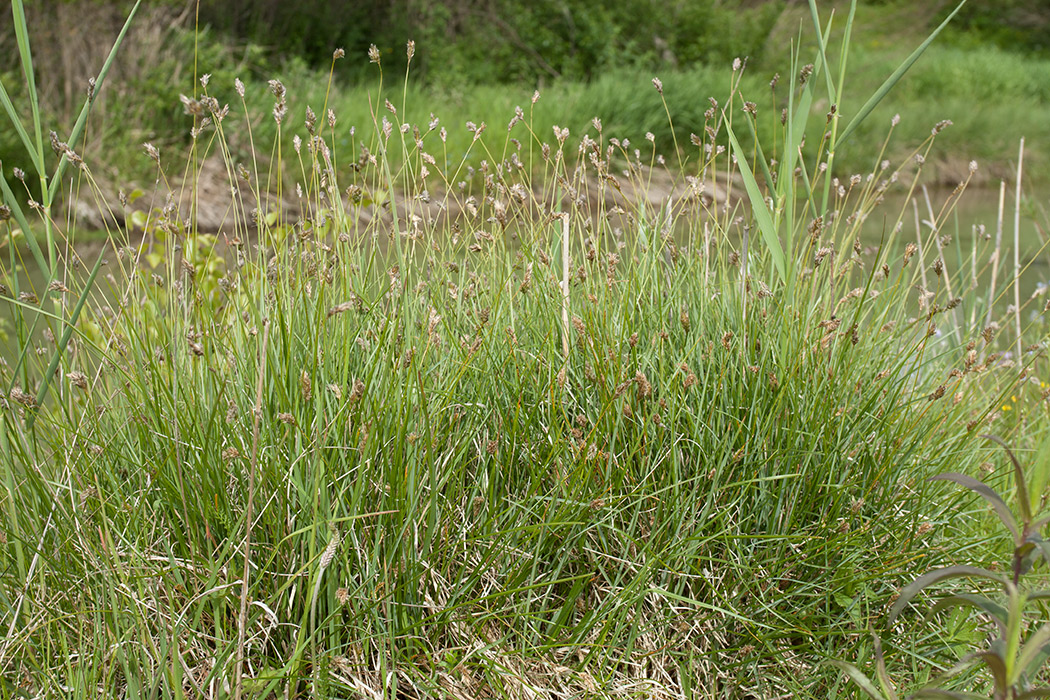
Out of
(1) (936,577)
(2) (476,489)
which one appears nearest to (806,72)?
(2) (476,489)

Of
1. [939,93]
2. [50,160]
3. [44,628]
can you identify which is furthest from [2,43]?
[939,93]

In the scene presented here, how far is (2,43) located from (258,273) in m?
7.27

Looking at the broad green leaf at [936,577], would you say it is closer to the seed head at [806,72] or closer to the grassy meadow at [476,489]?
→ the grassy meadow at [476,489]

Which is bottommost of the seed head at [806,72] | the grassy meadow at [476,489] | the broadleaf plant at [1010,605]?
the grassy meadow at [476,489]

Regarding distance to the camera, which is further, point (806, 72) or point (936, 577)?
point (806, 72)

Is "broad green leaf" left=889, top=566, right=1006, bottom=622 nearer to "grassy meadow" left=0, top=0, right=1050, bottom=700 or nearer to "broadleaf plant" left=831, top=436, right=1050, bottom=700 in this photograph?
"broadleaf plant" left=831, top=436, right=1050, bottom=700

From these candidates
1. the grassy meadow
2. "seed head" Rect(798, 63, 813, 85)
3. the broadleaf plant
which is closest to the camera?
the broadleaf plant

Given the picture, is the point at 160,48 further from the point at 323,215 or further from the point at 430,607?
the point at 430,607

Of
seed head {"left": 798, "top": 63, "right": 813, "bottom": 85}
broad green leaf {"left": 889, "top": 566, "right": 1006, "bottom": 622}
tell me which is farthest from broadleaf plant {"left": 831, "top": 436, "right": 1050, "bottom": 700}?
seed head {"left": 798, "top": 63, "right": 813, "bottom": 85}

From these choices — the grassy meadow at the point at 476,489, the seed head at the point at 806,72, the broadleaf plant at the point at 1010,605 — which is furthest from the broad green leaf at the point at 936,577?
the seed head at the point at 806,72

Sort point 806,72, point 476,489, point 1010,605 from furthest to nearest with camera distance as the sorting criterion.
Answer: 1. point 806,72
2. point 476,489
3. point 1010,605

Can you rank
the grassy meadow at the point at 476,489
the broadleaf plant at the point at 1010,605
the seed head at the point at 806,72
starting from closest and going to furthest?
the broadleaf plant at the point at 1010,605 → the grassy meadow at the point at 476,489 → the seed head at the point at 806,72

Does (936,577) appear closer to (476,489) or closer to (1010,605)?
(1010,605)

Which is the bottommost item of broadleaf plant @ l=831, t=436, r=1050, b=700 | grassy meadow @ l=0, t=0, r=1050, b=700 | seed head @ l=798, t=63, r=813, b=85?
grassy meadow @ l=0, t=0, r=1050, b=700
